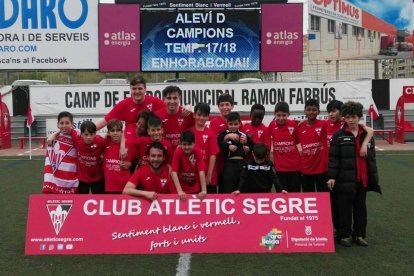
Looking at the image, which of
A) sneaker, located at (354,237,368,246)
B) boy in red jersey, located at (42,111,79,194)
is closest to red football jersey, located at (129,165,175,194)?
boy in red jersey, located at (42,111,79,194)

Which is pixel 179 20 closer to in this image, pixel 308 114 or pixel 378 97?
pixel 378 97

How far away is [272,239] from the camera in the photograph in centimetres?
493

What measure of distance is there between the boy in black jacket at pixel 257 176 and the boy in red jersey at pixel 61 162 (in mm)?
1908

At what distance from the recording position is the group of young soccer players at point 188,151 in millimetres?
5172

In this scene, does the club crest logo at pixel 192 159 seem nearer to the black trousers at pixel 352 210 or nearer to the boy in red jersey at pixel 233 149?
the boy in red jersey at pixel 233 149

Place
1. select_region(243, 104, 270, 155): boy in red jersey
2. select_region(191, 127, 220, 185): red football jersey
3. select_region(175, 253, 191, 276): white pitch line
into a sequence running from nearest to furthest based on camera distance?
select_region(175, 253, 191, 276): white pitch line, select_region(191, 127, 220, 185): red football jersey, select_region(243, 104, 270, 155): boy in red jersey

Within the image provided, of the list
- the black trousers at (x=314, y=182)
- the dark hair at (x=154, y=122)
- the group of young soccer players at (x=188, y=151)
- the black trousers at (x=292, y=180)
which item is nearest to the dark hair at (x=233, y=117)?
the group of young soccer players at (x=188, y=151)

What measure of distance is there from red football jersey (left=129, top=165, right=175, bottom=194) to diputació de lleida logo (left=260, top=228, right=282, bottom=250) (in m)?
1.11

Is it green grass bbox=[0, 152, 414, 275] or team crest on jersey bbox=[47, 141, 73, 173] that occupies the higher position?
team crest on jersey bbox=[47, 141, 73, 173]

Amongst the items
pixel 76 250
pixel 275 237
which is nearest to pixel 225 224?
pixel 275 237

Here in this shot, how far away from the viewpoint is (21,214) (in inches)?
282

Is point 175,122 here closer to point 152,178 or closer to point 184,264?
point 152,178

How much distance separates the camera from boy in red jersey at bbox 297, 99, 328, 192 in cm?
576

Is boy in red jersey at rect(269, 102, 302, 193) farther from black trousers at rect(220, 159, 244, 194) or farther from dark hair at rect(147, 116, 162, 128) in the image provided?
dark hair at rect(147, 116, 162, 128)
